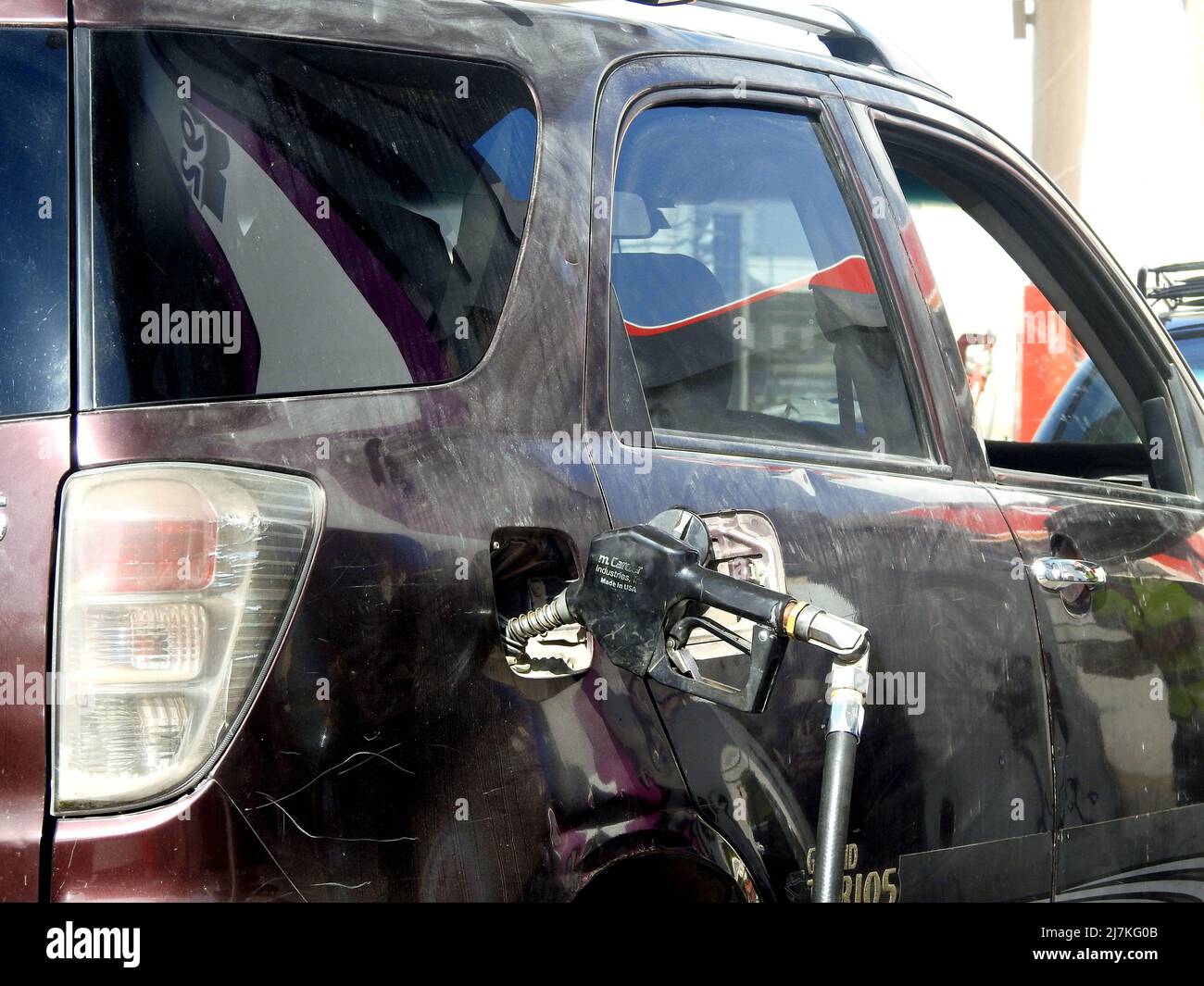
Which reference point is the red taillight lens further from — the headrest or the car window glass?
the car window glass

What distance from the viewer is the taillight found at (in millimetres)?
1331

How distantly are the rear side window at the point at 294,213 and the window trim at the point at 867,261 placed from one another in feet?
0.56

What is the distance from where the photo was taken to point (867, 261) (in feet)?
7.38

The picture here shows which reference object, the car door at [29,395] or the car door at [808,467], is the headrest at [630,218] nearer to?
the car door at [808,467]

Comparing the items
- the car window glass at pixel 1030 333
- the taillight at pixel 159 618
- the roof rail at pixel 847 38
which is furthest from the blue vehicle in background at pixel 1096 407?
the taillight at pixel 159 618

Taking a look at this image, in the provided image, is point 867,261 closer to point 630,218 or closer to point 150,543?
point 630,218

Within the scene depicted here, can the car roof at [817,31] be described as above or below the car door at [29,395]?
above

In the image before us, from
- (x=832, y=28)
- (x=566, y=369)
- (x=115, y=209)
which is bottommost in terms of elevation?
(x=566, y=369)

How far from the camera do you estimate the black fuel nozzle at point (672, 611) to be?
4.99 ft
